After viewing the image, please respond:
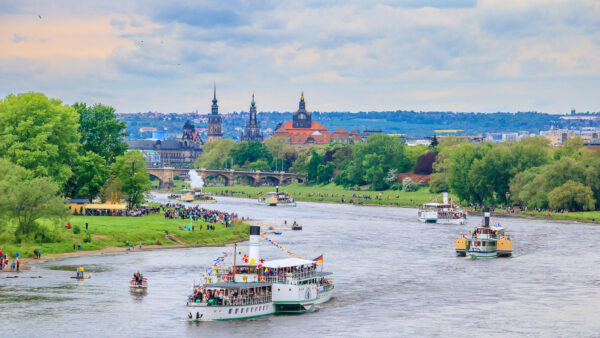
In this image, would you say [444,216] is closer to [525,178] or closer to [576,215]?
[576,215]

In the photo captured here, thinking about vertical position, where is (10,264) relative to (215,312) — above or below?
above

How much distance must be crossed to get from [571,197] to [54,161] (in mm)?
86191

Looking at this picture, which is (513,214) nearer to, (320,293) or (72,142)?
(72,142)

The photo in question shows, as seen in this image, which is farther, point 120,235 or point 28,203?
point 120,235

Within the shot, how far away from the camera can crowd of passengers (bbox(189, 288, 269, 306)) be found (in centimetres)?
6469

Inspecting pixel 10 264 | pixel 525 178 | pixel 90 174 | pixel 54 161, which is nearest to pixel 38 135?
pixel 54 161

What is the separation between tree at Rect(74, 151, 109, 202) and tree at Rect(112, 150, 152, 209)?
→ 2329mm

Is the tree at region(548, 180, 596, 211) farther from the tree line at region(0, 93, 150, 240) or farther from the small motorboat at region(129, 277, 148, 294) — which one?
the small motorboat at region(129, 277, 148, 294)

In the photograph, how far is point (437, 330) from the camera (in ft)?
214

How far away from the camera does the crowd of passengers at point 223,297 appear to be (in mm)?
64688

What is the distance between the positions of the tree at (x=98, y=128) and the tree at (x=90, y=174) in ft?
26.2

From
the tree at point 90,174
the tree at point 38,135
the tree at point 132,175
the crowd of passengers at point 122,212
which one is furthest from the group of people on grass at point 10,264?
the tree at point 132,175

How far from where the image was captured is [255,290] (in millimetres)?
67188

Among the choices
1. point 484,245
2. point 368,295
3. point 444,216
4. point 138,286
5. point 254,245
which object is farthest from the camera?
point 444,216
